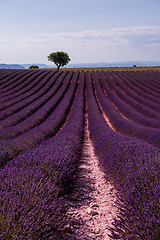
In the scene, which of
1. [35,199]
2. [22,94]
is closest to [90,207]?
[35,199]

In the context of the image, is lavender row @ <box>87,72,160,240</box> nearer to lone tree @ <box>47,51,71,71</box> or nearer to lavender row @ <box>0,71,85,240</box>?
lavender row @ <box>0,71,85,240</box>

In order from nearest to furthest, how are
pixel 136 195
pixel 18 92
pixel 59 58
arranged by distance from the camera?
pixel 136 195
pixel 18 92
pixel 59 58

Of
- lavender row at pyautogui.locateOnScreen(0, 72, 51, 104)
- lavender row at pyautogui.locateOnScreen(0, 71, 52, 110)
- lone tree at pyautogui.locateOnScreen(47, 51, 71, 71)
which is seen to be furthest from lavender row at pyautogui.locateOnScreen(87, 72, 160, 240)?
lone tree at pyautogui.locateOnScreen(47, 51, 71, 71)

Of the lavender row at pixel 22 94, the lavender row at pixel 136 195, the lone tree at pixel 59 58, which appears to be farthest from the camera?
the lone tree at pixel 59 58

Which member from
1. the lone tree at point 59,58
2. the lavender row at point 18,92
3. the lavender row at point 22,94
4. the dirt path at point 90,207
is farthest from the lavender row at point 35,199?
the lone tree at point 59,58

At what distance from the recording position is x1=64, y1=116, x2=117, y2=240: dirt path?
2660mm

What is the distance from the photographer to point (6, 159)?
4.56 m

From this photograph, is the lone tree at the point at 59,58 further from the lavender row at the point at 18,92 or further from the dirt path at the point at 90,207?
the dirt path at the point at 90,207

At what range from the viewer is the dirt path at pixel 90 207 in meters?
2.66

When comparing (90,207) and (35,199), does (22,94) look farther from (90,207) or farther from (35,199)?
(35,199)

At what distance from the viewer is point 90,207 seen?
3.36m

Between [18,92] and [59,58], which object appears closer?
[18,92]

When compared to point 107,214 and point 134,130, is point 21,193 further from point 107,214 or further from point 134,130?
point 134,130

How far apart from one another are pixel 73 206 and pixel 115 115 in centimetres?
880
